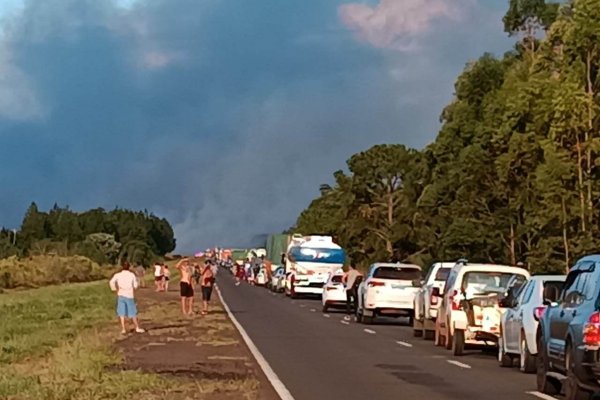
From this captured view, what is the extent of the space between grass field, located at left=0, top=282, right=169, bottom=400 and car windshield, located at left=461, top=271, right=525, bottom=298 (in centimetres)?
756

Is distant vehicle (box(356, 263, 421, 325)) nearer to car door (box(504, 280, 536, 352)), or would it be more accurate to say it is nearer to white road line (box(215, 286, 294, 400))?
white road line (box(215, 286, 294, 400))

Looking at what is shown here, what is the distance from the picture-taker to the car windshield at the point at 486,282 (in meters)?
26.2

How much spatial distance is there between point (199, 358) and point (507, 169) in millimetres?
45742

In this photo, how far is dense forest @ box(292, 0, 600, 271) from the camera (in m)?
51.6

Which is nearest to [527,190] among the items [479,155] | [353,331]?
[479,155]

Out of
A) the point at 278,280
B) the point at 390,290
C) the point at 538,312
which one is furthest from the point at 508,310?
the point at 278,280

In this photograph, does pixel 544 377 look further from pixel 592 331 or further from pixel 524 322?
pixel 592 331

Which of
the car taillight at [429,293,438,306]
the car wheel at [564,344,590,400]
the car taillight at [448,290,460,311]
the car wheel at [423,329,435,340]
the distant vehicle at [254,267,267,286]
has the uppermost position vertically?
the distant vehicle at [254,267,267,286]

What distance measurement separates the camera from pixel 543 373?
58.3 feet

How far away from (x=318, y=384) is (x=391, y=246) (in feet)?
288

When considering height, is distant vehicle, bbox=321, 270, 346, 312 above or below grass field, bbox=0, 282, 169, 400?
above

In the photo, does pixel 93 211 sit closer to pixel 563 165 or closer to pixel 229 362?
pixel 563 165

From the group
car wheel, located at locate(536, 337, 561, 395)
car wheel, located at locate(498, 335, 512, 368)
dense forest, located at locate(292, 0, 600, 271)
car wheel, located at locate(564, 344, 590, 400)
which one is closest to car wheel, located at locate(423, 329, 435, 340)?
car wheel, located at locate(498, 335, 512, 368)

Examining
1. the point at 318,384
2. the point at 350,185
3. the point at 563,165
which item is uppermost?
the point at 350,185
